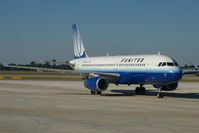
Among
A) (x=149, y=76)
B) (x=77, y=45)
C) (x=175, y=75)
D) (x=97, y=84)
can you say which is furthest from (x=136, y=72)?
(x=77, y=45)

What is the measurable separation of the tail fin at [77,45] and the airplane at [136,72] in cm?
395

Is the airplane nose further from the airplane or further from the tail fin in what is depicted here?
the tail fin

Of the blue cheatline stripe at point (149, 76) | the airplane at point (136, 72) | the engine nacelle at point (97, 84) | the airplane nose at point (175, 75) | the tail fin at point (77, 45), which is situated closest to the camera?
the airplane nose at point (175, 75)

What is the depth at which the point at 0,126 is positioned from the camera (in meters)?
13.5

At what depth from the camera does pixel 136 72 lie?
32.1m

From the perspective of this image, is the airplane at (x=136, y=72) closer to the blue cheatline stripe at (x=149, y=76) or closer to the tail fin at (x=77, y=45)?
the blue cheatline stripe at (x=149, y=76)

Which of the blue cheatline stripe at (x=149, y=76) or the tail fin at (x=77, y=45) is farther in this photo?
the tail fin at (x=77, y=45)

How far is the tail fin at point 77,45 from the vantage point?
44125 millimetres

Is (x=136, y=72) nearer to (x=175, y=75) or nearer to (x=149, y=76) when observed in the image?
(x=149, y=76)

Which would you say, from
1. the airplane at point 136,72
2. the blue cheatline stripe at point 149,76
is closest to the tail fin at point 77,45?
the airplane at point 136,72

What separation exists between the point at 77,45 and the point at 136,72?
1437 centimetres

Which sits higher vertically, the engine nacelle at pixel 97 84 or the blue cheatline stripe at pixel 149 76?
the blue cheatline stripe at pixel 149 76

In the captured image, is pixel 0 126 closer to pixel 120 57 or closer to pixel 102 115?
pixel 102 115

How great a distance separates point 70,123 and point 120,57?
→ 2201cm
